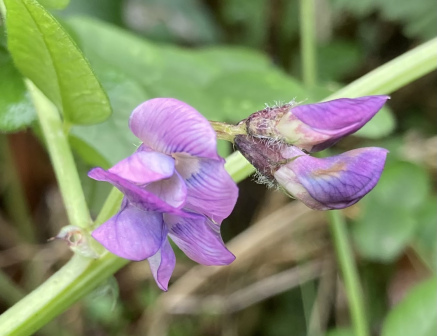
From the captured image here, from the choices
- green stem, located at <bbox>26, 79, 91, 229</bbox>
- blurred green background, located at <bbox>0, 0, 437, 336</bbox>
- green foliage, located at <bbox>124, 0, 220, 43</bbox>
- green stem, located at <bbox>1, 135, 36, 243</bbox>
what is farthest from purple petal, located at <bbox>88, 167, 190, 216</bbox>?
green foliage, located at <bbox>124, 0, 220, 43</bbox>

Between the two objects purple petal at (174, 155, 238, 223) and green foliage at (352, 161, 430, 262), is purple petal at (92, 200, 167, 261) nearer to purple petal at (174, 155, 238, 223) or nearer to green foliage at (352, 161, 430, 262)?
purple petal at (174, 155, 238, 223)

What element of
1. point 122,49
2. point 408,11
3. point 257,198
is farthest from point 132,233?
point 408,11

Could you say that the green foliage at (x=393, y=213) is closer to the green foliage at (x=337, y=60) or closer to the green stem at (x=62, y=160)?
the green foliage at (x=337, y=60)

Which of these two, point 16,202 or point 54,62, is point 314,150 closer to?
point 54,62

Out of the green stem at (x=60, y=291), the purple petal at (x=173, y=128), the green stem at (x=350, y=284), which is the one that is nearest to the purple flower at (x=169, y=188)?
the purple petal at (x=173, y=128)

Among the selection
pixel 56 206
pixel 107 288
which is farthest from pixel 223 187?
pixel 56 206

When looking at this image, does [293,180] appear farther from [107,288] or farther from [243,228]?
[243,228]
